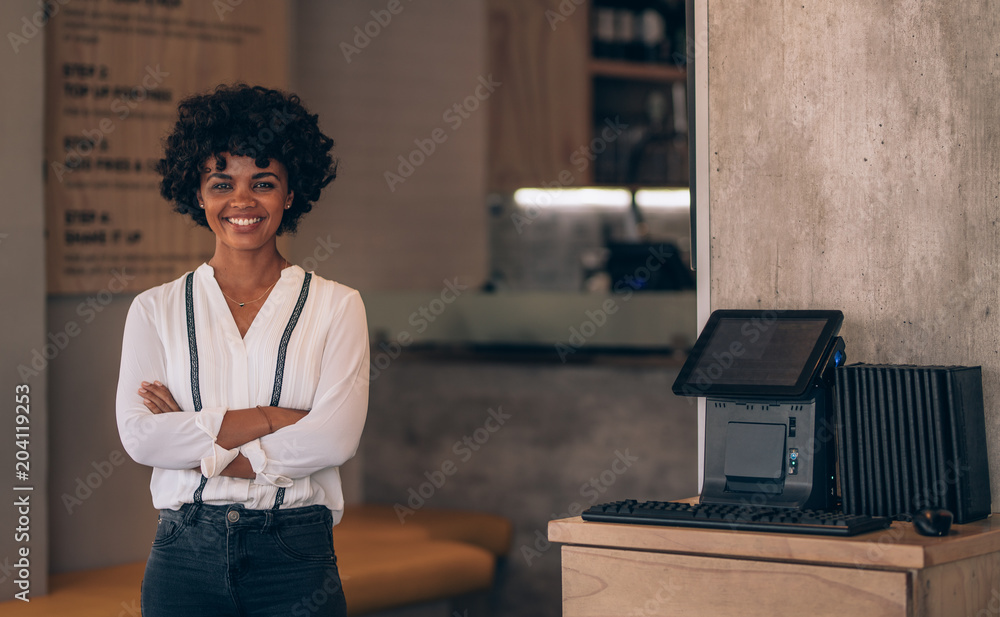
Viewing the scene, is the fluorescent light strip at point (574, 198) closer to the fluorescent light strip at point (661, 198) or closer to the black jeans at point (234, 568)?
the fluorescent light strip at point (661, 198)

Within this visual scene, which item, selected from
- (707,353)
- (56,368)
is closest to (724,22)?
(707,353)

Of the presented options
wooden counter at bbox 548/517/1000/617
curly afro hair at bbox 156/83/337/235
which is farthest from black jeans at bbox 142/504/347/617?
curly afro hair at bbox 156/83/337/235

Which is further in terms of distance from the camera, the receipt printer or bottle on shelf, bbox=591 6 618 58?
bottle on shelf, bbox=591 6 618 58

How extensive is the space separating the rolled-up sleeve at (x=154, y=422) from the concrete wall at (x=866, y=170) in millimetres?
1033

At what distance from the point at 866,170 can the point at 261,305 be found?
1.14 m

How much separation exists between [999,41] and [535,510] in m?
2.56

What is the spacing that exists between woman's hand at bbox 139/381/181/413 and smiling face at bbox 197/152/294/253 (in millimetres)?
257

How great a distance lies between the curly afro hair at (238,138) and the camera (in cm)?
182

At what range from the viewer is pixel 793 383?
5.90 feet

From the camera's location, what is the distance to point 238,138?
1817 mm

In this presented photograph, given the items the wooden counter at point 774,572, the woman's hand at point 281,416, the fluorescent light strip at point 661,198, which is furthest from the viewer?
the fluorescent light strip at point 661,198

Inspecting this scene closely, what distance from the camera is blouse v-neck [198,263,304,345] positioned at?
1.79 m

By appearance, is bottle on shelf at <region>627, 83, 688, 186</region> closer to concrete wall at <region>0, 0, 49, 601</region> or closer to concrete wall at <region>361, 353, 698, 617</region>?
concrete wall at <region>361, 353, 698, 617</region>

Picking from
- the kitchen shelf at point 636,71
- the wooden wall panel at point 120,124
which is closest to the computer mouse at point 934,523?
the wooden wall panel at point 120,124
